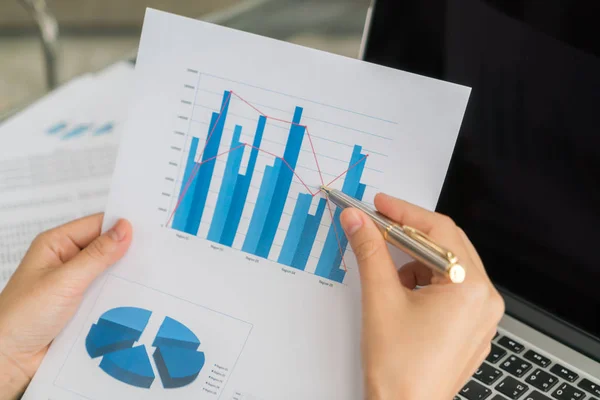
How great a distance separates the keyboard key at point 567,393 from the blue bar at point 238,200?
1.09 feet

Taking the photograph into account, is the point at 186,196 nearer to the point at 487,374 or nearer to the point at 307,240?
the point at 307,240

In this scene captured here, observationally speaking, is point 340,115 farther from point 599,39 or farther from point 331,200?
point 599,39

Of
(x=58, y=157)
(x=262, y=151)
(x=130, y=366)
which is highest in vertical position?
(x=262, y=151)

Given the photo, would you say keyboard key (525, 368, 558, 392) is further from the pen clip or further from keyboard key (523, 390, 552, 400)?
the pen clip

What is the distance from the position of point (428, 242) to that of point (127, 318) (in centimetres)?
29

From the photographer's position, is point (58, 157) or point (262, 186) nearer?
point (262, 186)

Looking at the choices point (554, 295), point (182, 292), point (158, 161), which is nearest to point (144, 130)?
point (158, 161)

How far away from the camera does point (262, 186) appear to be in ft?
1.73

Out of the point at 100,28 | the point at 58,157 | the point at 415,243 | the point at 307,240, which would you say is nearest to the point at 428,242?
the point at 415,243

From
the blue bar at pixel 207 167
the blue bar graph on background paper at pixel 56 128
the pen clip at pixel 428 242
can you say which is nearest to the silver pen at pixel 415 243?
the pen clip at pixel 428 242

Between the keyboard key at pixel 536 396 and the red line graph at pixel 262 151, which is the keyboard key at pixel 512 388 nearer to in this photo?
the keyboard key at pixel 536 396

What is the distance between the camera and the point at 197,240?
54cm

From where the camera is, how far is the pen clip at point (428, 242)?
42cm

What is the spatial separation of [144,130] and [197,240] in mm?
115
